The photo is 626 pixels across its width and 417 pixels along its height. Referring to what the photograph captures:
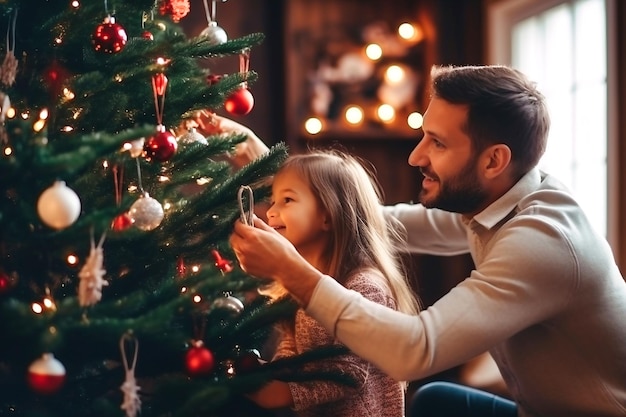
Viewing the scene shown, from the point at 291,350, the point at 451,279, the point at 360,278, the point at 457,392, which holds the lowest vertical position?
the point at 451,279

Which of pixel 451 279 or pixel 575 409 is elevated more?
pixel 575 409

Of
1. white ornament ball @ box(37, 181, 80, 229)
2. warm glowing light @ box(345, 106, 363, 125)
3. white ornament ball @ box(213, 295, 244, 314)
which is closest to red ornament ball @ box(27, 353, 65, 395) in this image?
white ornament ball @ box(37, 181, 80, 229)

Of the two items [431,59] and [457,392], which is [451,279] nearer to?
[431,59]

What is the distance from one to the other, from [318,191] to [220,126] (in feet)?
0.81

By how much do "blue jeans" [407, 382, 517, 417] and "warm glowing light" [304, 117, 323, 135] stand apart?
7.22 ft

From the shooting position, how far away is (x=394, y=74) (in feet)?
13.2

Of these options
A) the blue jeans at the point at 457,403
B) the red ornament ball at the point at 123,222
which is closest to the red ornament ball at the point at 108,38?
the red ornament ball at the point at 123,222

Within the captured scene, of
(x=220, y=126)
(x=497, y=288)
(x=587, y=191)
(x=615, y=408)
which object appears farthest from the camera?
(x=587, y=191)

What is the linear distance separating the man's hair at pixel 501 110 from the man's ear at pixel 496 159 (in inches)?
0.5

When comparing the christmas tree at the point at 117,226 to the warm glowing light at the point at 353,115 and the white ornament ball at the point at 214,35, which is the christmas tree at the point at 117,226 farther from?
the warm glowing light at the point at 353,115

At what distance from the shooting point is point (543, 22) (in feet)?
11.7

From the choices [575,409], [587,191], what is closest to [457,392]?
[575,409]

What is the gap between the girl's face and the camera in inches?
66.4

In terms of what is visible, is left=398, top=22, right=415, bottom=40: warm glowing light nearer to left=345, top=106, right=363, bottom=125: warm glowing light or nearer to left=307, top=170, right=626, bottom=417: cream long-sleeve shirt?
left=345, top=106, right=363, bottom=125: warm glowing light
